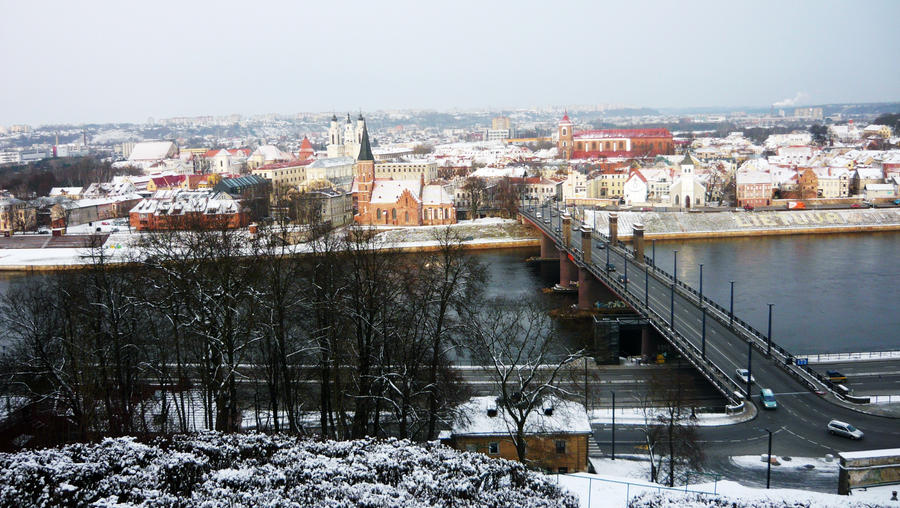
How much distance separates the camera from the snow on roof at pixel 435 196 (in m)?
28.9

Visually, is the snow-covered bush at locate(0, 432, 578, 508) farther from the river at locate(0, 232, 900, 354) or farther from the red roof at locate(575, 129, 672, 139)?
the red roof at locate(575, 129, 672, 139)

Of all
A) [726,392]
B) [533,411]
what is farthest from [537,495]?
[726,392]

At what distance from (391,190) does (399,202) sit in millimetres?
708

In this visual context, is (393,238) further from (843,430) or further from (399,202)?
(843,430)

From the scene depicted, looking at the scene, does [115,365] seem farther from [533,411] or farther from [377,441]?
[533,411]

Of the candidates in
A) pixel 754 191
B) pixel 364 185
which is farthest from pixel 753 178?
pixel 364 185

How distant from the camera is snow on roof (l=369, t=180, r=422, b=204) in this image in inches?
1127

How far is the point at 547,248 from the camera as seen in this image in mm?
23000

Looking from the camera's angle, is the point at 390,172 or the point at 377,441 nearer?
the point at 377,441

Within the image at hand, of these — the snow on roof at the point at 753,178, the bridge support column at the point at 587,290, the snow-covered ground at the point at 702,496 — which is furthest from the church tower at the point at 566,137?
the snow-covered ground at the point at 702,496

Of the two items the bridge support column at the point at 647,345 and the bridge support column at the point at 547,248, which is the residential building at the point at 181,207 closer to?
the bridge support column at the point at 547,248

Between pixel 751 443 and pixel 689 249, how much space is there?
16470mm

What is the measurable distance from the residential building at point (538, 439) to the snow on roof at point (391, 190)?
2122 cm

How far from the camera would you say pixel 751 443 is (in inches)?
315
